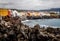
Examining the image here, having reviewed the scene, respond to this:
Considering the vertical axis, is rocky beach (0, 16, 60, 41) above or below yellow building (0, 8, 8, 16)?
below

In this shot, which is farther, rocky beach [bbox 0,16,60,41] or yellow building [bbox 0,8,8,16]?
yellow building [bbox 0,8,8,16]

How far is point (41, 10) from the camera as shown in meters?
3.46

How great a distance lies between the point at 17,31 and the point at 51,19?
58cm

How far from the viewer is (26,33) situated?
3.33 meters

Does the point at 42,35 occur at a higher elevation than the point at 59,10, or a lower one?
lower

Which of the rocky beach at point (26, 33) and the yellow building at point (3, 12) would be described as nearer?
the rocky beach at point (26, 33)

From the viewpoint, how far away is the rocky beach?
3.31 meters

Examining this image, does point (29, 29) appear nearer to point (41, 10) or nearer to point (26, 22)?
point (26, 22)

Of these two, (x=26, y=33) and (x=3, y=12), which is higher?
(x=3, y=12)

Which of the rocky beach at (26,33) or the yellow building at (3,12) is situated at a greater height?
the yellow building at (3,12)

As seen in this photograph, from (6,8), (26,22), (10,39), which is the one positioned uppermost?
(6,8)

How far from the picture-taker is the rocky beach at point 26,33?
3.31 m

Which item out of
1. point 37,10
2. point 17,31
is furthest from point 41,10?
point 17,31

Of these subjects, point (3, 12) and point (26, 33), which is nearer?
point (26, 33)
